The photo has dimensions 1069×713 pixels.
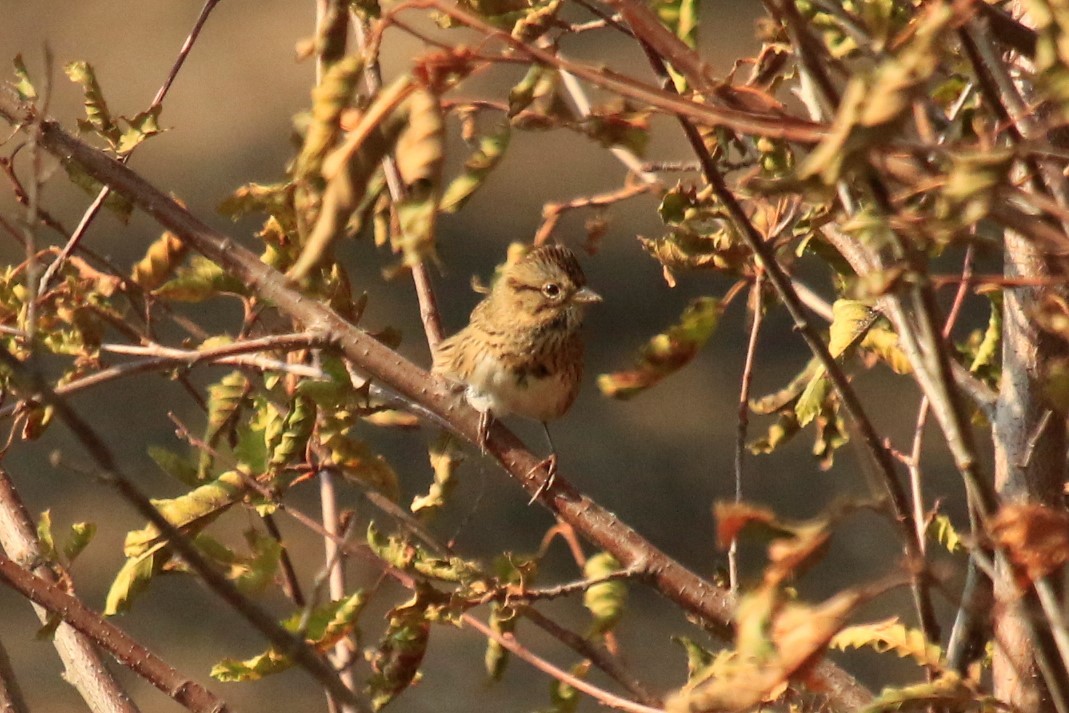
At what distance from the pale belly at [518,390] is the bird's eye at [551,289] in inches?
7.3

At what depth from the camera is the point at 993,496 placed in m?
1.37

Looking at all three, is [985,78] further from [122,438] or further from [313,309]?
[122,438]

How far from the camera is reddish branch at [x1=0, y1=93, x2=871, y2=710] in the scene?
197 cm

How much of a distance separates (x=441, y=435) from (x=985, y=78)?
129 centimetres

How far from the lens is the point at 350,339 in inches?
77.9

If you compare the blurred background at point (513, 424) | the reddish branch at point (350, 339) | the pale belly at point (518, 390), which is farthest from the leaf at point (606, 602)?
the blurred background at point (513, 424)

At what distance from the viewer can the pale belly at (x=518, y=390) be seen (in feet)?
10.9

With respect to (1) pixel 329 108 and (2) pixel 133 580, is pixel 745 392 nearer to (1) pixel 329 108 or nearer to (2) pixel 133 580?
(2) pixel 133 580

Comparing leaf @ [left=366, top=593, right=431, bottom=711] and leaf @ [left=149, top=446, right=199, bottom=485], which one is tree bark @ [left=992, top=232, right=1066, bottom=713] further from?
leaf @ [left=149, top=446, right=199, bottom=485]

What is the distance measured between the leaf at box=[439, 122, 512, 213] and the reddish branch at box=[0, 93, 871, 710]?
0.59 meters

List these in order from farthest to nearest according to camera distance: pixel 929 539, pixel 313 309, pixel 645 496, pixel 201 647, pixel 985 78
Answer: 1. pixel 645 496
2. pixel 201 647
3. pixel 929 539
4. pixel 313 309
5. pixel 985 78

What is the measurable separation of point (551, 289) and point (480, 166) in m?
2.15

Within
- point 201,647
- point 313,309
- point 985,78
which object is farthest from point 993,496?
point 201,647

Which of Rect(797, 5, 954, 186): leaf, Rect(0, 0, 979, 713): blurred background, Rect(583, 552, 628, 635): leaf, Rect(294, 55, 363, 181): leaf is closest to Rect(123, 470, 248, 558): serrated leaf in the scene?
Rect(583, 552, 628, 635): leaf
